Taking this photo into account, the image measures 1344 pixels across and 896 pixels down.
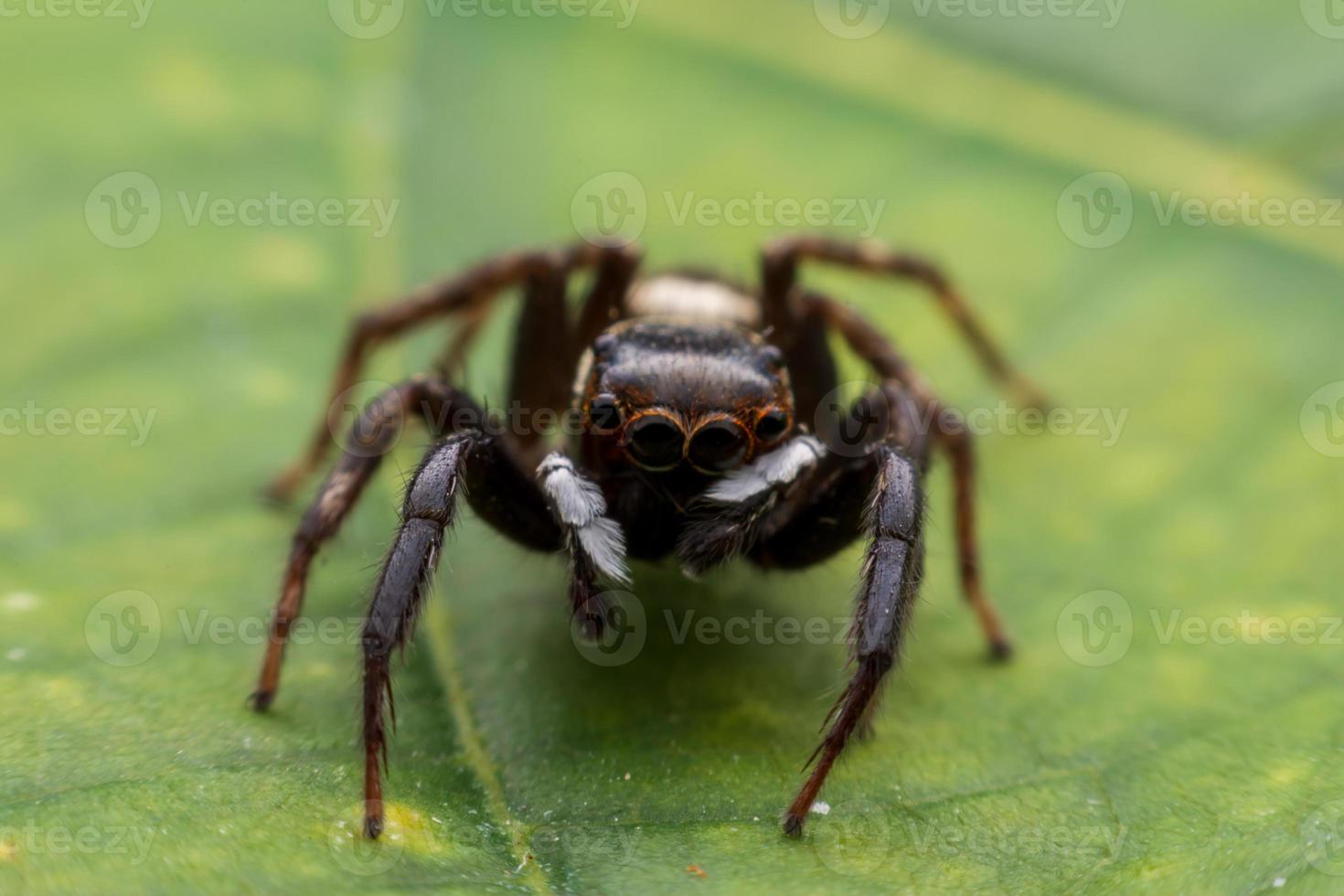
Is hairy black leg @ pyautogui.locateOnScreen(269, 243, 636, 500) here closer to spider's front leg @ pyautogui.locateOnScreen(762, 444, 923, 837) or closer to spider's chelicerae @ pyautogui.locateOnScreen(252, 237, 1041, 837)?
spider's chelicerae @ pyautogui.locateOnScreen(252, 237, 1041, 837)

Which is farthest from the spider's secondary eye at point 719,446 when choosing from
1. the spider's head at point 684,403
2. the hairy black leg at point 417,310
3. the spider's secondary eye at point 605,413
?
the hairy black leg at point 417,310

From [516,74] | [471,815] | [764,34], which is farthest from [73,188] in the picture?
[471,815]

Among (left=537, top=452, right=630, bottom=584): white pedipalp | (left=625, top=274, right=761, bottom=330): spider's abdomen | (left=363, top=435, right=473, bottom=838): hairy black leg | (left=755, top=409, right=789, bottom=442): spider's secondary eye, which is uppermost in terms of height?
(left=625, top=274, right=761, bottom=330): spider's abdomen

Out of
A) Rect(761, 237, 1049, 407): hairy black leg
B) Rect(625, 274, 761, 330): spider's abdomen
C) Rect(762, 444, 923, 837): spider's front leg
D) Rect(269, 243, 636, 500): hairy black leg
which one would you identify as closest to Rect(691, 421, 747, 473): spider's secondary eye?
Rect(762, 444, 923, 837): spider's front leg

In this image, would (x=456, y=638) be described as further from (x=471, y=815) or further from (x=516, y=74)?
(x=516, y=74)

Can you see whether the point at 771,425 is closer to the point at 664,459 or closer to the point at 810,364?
the point at 664,459

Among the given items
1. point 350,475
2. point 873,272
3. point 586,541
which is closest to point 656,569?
point 586,541
